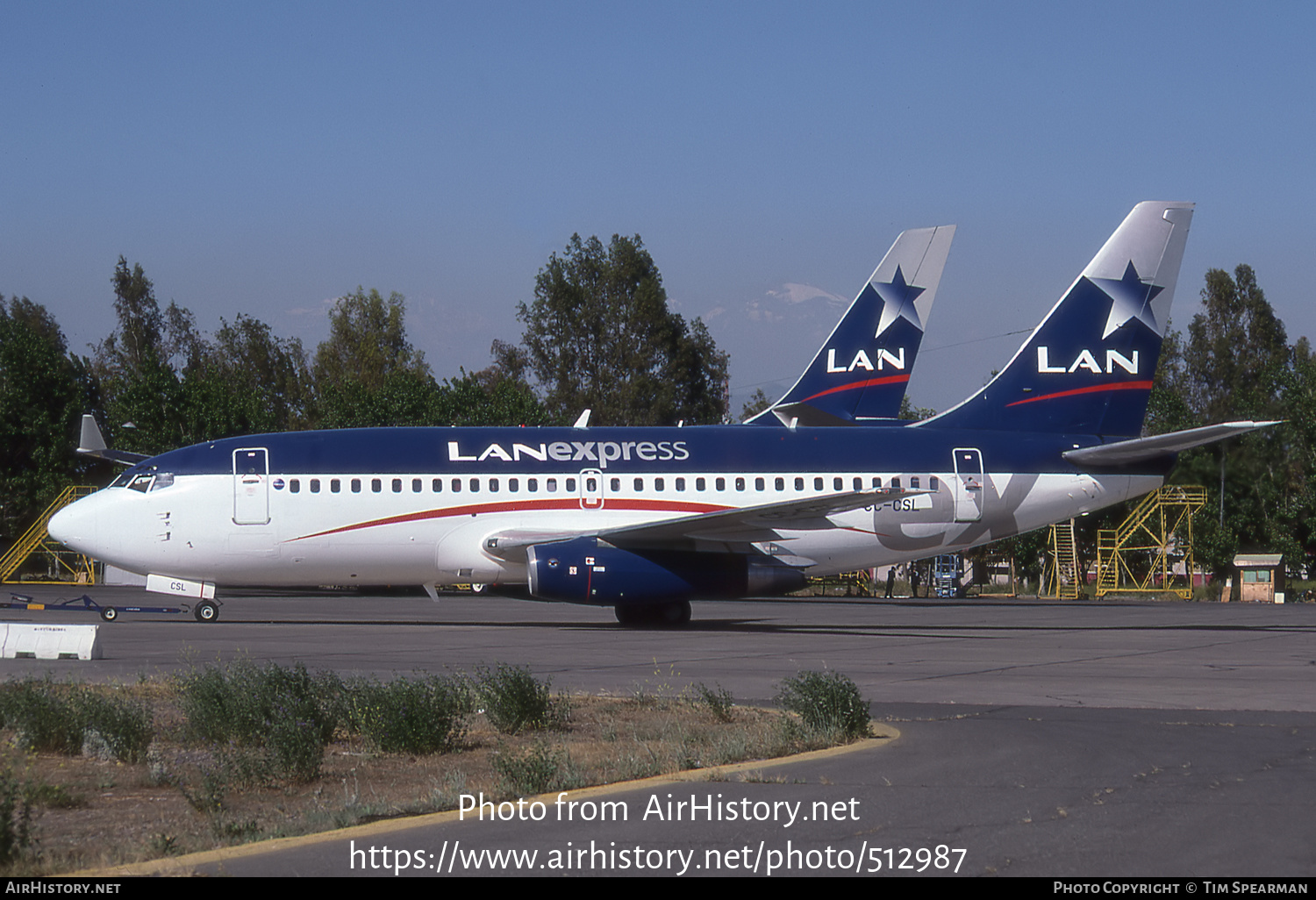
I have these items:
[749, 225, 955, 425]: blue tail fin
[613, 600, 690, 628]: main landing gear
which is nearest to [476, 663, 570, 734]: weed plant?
[613, 600, 690, 628]: main landing gear

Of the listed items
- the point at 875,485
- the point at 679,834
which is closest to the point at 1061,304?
the point at 875,485

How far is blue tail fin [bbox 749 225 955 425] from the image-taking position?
1463 inches

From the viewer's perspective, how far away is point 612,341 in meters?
81.2

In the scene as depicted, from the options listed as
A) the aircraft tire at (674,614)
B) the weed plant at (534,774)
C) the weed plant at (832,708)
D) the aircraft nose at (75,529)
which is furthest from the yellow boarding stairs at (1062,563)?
the weed plant at (534,774)

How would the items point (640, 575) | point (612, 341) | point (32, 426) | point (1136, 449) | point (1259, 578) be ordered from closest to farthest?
point (640, 575), point (1136, 449), point (1259, 578), point (32, 426), point (612, 341)

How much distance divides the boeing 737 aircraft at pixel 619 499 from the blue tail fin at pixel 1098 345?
6 cm

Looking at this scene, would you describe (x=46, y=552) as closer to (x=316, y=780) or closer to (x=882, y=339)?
(x=882, y=339)

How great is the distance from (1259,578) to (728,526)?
30.2 meters

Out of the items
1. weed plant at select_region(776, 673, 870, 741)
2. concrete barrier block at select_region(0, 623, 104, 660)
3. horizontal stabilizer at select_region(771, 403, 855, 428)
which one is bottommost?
weed plant at select_region(776, 673, 870, 741)

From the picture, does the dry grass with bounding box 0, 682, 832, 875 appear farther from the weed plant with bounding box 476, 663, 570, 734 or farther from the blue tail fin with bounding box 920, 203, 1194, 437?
the blue tail fin with bounding box 920, 203, 1194, 437

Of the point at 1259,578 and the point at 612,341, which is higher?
the point at 612,341

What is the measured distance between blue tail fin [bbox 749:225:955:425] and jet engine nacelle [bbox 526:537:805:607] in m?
12.7

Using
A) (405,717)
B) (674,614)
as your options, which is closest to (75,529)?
(674,614)

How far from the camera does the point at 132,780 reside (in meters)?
9.23
